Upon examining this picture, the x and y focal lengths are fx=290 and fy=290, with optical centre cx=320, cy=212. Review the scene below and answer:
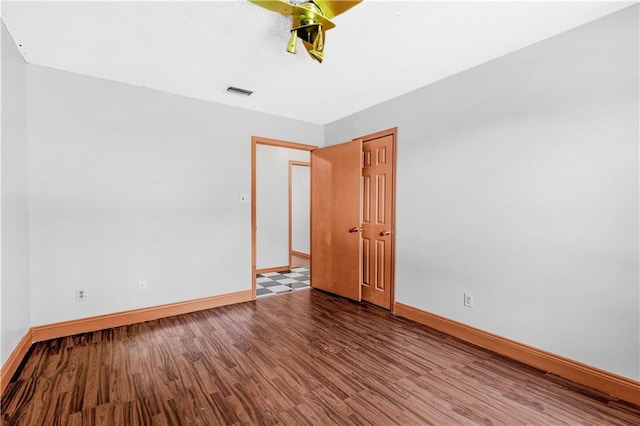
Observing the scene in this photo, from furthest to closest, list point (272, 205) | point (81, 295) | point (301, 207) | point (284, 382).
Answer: point (301, 207), point (272, 205), point (81, 295), point (284, 382)

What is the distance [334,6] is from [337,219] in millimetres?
2629

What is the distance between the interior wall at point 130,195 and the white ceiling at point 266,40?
0.36 m

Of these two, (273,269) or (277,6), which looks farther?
(273,269)

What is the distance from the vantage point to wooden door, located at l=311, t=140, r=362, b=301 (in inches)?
145

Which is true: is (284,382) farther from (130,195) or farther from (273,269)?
(273,269)

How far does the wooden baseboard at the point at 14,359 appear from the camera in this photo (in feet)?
6.29

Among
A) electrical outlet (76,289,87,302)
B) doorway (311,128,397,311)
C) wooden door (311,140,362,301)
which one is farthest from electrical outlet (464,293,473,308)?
electrical outlet (76,289,87,302)

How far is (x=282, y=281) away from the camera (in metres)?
4.75

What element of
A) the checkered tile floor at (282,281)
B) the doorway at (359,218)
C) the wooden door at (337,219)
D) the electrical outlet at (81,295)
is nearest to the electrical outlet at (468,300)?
the doorway at (359,218)

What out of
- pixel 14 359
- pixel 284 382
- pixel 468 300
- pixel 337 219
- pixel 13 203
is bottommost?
pixel 284 382

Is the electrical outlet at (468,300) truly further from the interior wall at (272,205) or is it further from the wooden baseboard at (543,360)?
the interior wall at (272,205)

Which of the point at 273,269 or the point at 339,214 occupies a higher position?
the point at 339,214

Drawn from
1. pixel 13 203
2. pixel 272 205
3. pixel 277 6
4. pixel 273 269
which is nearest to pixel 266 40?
pixel 277 6

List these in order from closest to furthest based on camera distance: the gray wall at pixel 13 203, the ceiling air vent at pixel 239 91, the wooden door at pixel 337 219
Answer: the gray wall at pixel 13 203 → the ceiling air vent at pixel 239 91 → the wooden door at pixel 337 219
